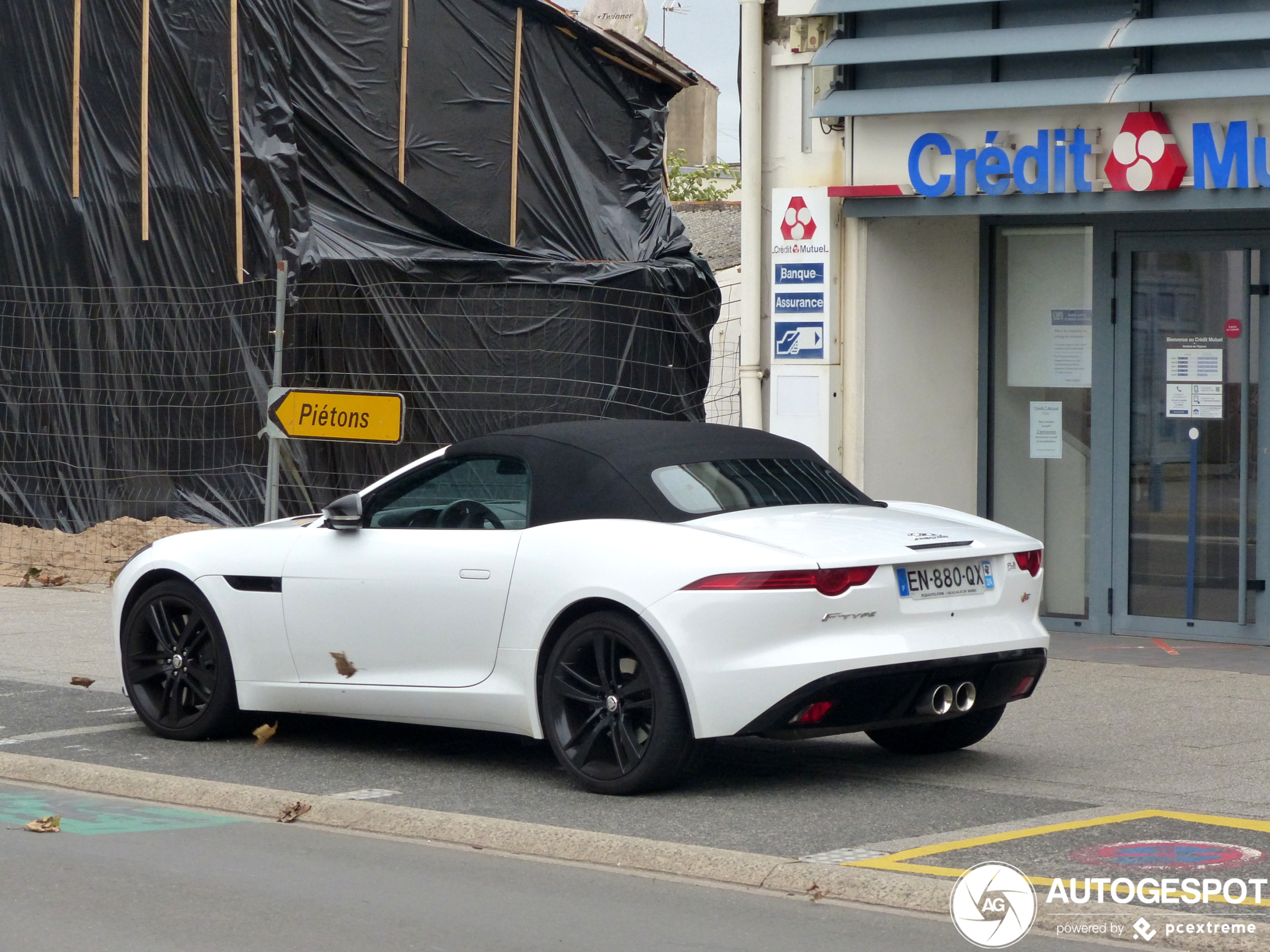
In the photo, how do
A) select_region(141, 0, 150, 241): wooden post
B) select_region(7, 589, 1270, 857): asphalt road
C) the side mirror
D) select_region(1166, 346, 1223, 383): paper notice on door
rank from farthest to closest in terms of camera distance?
select_region(141, 0, 150, 241): wooden post → select_region(1166, 346, 1223, 383): paper notice on door → the side mirror → select_region(7, 589, 1270, 857): asphalt road

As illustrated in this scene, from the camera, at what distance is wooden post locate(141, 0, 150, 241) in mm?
17047

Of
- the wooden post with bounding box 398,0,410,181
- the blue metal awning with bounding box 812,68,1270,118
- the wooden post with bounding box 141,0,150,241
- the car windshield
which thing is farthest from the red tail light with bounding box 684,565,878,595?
the wooden post with bounding box 398,0,410,181

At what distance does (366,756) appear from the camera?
25.7 ft

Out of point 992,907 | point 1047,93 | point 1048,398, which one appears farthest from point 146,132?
point 992,907

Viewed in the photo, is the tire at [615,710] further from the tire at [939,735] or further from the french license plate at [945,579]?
the tire at [939,735]

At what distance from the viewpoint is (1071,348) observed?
11609mm

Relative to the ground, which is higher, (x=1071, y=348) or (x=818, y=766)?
(x=1071, y=348)

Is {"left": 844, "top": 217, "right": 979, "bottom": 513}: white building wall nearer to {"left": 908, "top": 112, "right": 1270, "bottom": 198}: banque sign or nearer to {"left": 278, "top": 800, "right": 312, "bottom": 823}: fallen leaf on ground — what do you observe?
{"left": 908, "top": 112, "right": 1270, "bottom": 198}: banque sign

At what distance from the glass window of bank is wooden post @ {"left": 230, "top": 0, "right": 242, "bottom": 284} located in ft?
25.2

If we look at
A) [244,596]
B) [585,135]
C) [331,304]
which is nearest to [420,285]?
[331,304]

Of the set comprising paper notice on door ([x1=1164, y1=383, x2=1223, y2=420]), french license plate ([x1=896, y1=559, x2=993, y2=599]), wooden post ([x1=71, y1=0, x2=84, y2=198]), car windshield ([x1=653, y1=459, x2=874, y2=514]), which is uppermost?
wooden post ([x1=71, y1=0, x2=84, y2=198])

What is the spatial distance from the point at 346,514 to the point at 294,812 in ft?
4.66

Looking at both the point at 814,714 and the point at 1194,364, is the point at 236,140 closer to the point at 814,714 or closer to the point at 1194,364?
the point at 1194,364

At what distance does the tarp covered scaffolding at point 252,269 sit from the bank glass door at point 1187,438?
226 inches
